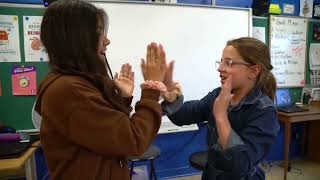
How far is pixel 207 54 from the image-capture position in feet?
9.12

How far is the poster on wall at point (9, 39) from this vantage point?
2316mm

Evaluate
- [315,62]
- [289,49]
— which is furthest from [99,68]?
[315,62]

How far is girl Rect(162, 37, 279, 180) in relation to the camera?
36.2 inches

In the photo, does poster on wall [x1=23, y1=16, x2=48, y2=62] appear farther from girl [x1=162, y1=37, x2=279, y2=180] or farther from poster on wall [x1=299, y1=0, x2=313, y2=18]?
poster on wall [x1=299, y1=0, x2=313, y2=18]

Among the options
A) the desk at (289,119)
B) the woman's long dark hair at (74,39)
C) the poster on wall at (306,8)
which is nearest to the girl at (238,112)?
the woman's long dark hair at (74,39)

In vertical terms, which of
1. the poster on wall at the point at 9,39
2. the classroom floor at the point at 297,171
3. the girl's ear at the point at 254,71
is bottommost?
the classroom floor at the point at 297,171

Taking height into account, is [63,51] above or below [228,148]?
above

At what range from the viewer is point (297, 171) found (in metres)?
3.30

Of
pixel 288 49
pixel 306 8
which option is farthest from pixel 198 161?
pixel 306 8

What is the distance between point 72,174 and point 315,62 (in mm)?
3563

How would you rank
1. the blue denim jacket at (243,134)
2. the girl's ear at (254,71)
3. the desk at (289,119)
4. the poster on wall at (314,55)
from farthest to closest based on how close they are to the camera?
the poster on wall at (314,55) < the desk at (289,119) < the girl's ear at (254,71) < the blue denim jacket at (243,134)

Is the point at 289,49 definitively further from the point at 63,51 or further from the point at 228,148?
the point at 63,51

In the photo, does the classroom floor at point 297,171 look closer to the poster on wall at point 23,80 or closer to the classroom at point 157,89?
the classroom at point 157,89

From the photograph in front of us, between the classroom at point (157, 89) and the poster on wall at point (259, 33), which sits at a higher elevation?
the poster on wall at point (259, 33)
